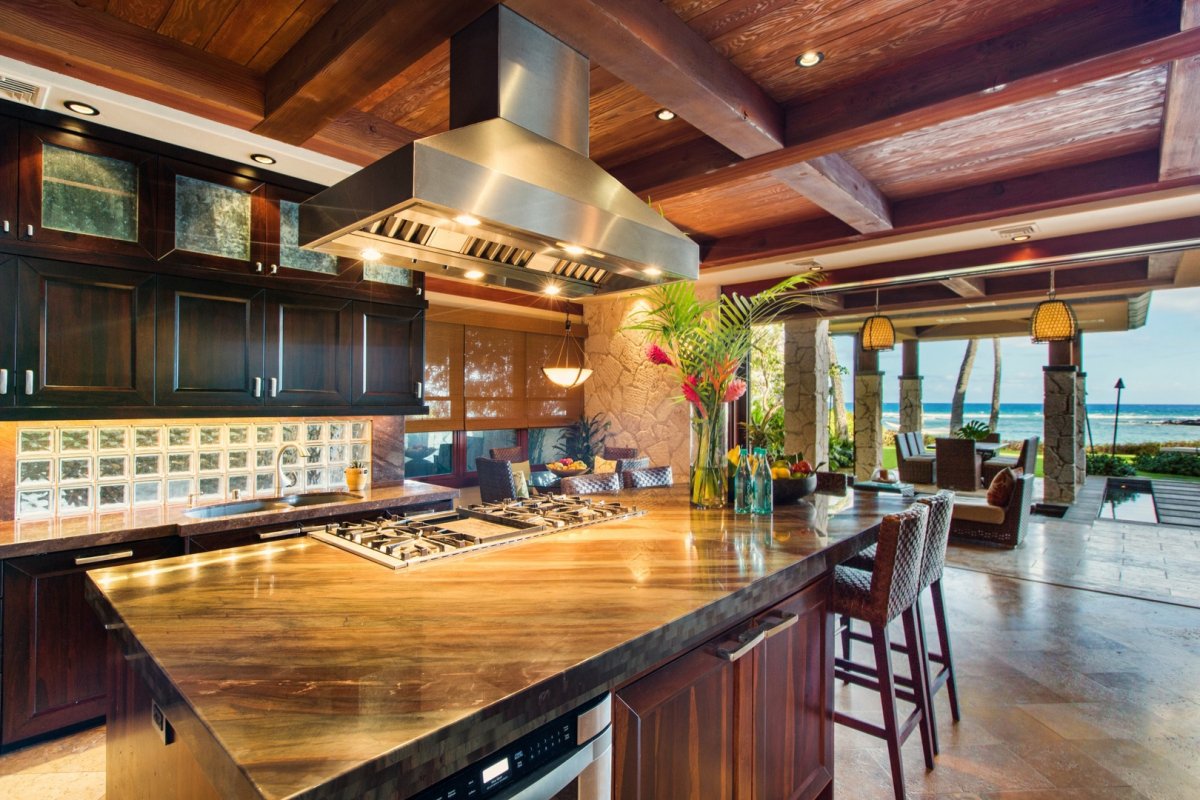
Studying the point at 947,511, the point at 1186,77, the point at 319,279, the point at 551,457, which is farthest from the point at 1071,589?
the point at 319,279

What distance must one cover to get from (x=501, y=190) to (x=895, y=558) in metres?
1.69

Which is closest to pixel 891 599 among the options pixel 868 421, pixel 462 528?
pixel 462 528

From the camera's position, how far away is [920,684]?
228 cm

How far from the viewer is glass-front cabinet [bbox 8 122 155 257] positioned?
2408 mm

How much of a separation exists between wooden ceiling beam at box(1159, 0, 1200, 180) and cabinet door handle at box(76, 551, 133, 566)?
4091mm

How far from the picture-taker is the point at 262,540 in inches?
109

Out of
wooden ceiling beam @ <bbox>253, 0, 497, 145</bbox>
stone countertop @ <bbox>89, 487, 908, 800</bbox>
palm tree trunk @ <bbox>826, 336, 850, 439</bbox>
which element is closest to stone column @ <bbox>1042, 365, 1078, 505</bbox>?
palm tree trunk @ <bbox>826, 336, 850, 439</bbox>

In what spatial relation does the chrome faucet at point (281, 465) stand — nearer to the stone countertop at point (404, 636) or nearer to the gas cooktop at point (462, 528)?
the gas cooktop at point (462, 528)

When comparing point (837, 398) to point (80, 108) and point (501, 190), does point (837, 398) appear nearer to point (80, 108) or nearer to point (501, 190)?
point (501, 190)

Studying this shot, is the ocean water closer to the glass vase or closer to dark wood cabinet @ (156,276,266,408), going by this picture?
the glass vase

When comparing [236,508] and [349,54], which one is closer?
[349,54]

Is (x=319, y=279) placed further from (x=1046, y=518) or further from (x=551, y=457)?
(x=1046, y=518)

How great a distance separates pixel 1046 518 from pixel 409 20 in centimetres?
808

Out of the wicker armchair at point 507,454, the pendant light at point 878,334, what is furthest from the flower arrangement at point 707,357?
the pendant light at point 878,334
